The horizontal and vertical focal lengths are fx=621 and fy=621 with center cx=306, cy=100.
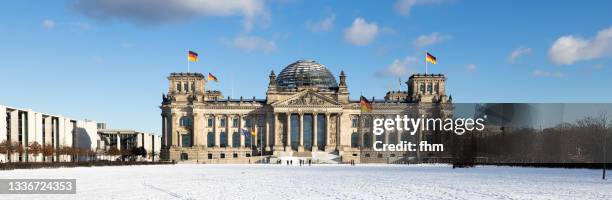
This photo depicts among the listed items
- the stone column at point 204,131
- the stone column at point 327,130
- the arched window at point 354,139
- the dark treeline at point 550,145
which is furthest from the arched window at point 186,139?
the dark treeline at point 550,145

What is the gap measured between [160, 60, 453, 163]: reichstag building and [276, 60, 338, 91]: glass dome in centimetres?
570

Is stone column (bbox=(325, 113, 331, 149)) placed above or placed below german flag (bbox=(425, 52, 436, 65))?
below

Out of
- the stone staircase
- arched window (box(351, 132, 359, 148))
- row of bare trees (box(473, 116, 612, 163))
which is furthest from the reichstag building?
row of bare trees (box(473, 116, 612, 163))

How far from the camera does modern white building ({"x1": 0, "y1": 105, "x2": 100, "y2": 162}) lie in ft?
362

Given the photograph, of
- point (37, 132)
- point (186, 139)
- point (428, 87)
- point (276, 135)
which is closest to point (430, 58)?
point (428, 87)

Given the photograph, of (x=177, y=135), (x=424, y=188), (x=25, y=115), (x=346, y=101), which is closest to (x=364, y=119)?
(x=346, y=101)

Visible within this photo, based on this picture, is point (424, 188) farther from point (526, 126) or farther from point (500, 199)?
point (526, 126)

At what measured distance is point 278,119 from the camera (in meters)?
138

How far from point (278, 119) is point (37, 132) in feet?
165

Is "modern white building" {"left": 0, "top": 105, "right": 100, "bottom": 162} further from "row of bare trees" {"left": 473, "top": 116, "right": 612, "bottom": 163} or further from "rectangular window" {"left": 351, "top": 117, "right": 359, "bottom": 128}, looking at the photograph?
"row of bare trees" {"left": 473, "top": 116, "right": 612, "bottom": 163}

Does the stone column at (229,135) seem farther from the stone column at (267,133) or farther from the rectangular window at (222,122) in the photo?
the stone column at (267,133)

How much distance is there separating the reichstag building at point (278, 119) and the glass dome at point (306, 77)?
570cm

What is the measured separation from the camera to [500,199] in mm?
27766

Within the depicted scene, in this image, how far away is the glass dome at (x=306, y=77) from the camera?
147 m
